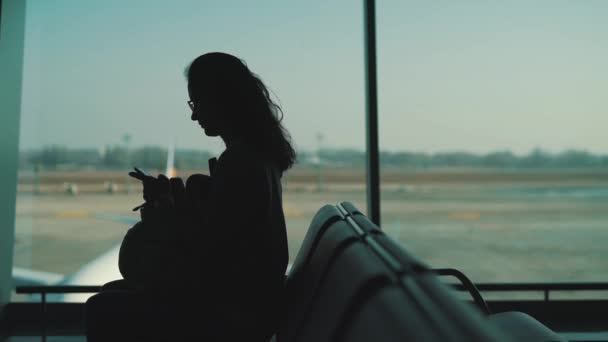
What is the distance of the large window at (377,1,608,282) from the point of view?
552cm

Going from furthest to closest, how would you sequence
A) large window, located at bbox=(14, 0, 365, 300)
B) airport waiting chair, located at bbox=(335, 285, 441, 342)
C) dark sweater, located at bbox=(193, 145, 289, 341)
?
large window, located at bbox=(14, 0, 365, 300), dark sweater, located at bbox=(193, 145, 289, 341), airport waiting chair, located at bbox=(335, 285, 441, 342)

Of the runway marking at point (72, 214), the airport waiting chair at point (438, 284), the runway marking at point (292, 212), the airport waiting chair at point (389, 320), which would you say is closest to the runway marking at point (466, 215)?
the runway marking at point (292, 212)

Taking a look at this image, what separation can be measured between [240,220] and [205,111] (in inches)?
13.4

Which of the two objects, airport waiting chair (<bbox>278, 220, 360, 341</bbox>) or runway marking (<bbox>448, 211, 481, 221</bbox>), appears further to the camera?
runway marking (<bbox>448, 211, 481, 221</bbox>)

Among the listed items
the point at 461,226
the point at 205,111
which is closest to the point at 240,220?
the point at 205,111

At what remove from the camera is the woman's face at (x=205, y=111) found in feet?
3.85

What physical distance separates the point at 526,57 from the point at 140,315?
54.4ft

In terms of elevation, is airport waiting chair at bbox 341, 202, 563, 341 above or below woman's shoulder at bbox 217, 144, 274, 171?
below

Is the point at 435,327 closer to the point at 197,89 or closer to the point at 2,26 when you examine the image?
the point at 197,89

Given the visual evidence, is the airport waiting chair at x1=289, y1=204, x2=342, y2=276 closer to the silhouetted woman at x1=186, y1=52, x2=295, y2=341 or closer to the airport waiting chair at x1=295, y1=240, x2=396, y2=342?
the silhouetted woman at x1=186, y1=52, x2=295, y2=341

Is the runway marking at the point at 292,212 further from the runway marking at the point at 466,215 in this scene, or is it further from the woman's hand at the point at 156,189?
the woman's hand at the point at 156,189

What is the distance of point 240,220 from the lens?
0.97 meters

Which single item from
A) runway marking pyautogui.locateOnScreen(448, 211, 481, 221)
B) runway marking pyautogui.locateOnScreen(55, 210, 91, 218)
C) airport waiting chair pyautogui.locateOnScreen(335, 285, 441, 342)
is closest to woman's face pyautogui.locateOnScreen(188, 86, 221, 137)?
airport waiting chair pyautogui.locateOnScreen(335, 285, 441, 342)

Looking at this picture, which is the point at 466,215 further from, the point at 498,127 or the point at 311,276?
the point at 311,276
